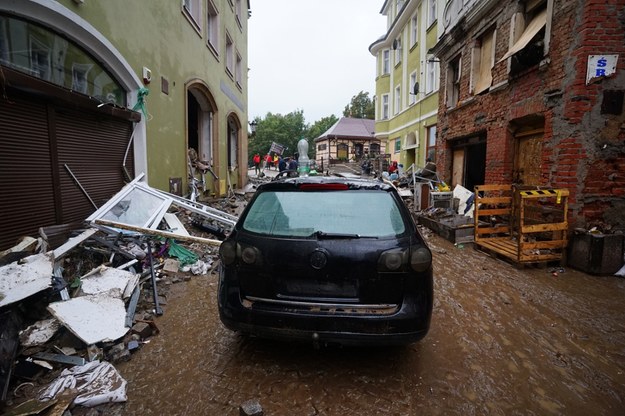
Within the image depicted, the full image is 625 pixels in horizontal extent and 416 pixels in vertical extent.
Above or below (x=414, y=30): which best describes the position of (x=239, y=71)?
below

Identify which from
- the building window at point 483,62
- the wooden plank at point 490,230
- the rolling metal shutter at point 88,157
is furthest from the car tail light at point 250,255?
the building window at point 483,62

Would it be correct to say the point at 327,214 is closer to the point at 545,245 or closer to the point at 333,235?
the point at 333,235

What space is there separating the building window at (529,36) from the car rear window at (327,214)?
6.37 metres

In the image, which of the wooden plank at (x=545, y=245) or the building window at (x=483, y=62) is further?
the building window at (x=483, y=62)

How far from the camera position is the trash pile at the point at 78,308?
242cm

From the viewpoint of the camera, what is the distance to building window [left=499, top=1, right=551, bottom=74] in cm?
671

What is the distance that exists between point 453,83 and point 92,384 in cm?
1277

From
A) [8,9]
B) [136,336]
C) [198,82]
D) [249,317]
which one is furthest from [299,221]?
[198,82]

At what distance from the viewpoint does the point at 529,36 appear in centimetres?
699

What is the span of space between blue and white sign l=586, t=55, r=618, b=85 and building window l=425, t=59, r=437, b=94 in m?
10.7

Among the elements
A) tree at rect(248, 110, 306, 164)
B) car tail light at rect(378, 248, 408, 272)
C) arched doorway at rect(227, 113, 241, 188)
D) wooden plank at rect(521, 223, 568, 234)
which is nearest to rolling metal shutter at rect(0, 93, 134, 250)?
car tail light at rect(378, 248, 408, 272)

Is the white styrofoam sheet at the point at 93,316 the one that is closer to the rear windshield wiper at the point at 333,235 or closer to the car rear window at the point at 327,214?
the car rear window at the point at 327,214

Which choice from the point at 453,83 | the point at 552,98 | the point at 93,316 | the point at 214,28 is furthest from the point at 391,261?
the point at 214,28

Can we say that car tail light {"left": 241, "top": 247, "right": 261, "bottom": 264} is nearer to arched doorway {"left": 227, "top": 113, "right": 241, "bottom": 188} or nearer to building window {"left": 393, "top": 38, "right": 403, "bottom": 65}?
arched doorway {"left": 227, "top": 113, "right": 241, "bottom": 188}
